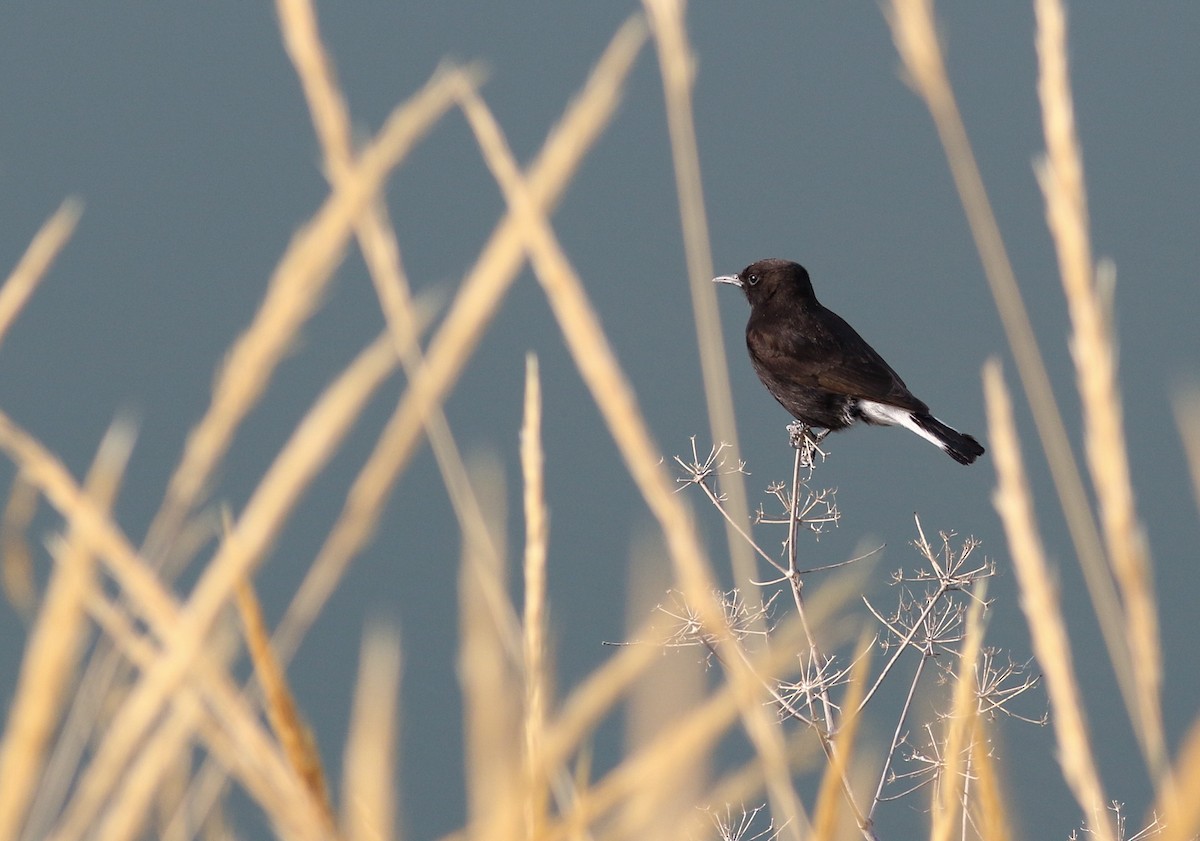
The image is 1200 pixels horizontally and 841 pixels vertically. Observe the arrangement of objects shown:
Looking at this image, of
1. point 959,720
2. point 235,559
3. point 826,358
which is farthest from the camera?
point 826,358

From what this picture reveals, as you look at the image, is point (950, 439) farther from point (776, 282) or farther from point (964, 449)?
point (776, 282)

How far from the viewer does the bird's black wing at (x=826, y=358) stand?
5.41 meters

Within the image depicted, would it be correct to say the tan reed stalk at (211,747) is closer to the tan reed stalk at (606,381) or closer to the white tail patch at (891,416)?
the tan reed stalk at (606,381)

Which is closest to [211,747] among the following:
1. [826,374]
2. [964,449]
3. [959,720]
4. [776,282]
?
[959,720]

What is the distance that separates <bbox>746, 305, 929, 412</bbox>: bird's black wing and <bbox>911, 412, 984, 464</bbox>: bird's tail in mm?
47

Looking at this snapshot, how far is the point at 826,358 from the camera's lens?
5652 millimetres

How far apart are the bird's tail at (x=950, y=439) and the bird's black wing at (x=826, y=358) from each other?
5 centimetres

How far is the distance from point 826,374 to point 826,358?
0.14 m

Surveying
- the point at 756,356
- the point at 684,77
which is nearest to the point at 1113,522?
the point at 684,77

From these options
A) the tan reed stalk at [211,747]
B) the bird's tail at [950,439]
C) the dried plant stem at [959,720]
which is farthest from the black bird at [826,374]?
the tan reed stalk at [211,747]

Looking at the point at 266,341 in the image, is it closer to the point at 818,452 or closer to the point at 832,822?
the point at 832,822

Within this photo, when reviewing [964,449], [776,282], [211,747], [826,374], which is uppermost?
[211,747]

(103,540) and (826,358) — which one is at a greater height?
(103,540)

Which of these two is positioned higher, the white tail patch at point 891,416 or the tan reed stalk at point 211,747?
the tan reed stalk at point 211,747
